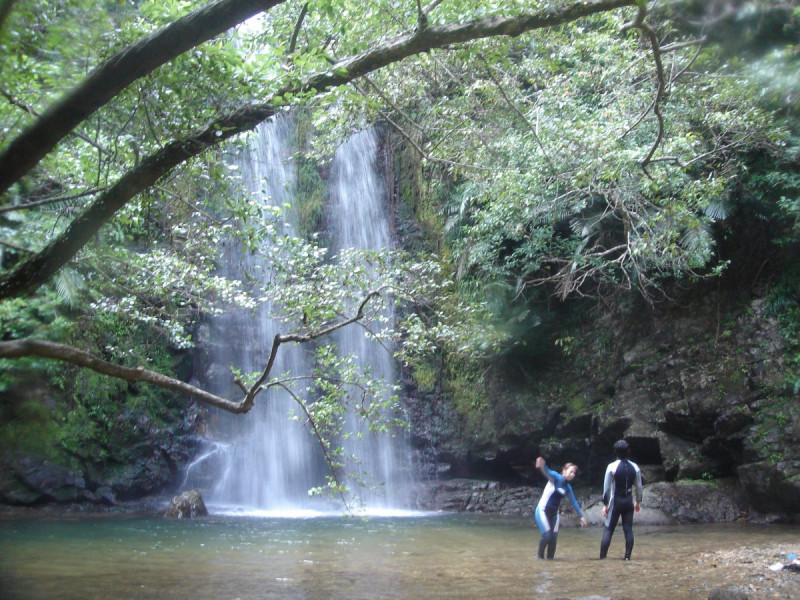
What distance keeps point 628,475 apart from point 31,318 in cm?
719

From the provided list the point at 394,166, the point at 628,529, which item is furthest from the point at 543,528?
the point at 394,166

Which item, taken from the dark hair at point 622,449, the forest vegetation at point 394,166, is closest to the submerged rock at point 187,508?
the forest vegetation at point 394,166

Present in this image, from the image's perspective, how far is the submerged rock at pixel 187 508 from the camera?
47.6ft

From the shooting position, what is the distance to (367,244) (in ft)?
64.6

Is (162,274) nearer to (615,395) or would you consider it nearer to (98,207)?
(98,207)

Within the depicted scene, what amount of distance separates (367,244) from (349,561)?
1194 centimetres

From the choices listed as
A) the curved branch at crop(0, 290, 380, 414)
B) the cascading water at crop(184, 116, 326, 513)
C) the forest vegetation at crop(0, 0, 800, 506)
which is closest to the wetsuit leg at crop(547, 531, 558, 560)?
the forest vegetation at crop(0, 0, 800, 506)

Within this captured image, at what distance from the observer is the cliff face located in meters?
12.0

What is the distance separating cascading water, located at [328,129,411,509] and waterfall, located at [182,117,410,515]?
1.1 inches

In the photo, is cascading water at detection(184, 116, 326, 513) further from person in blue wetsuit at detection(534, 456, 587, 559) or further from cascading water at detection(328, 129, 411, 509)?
person in blue wetsuit at detection(534, 456, 587, 559)

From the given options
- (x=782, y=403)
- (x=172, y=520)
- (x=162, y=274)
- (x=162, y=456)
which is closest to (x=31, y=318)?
(x=162, y=274)

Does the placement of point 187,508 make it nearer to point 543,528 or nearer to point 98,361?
point 543,528

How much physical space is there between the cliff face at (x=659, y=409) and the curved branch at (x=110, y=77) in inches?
457

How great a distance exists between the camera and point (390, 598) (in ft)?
21.4
